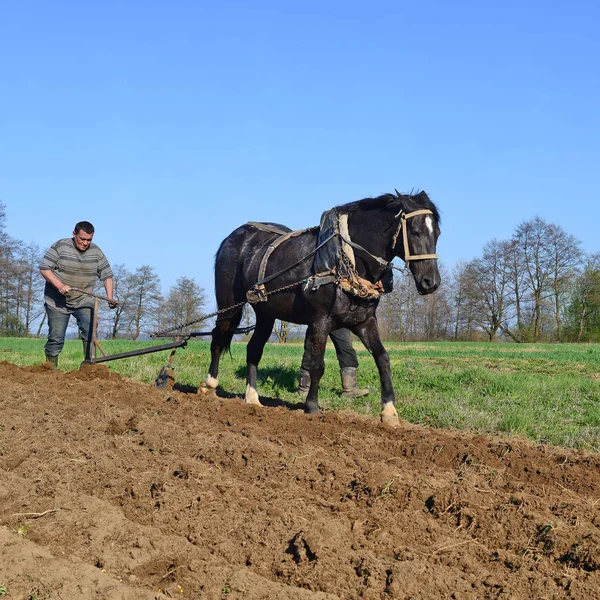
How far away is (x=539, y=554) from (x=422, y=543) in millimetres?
583

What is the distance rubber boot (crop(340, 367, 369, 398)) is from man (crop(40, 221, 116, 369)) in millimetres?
3421

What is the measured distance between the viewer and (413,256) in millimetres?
6746

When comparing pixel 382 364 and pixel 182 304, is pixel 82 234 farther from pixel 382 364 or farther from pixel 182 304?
pixel 182 304

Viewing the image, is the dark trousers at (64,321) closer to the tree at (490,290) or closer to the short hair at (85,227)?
the short hair at (85,227)

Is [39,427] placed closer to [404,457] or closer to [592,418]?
[404,457]

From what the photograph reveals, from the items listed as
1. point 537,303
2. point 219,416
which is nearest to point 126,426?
point 219,416

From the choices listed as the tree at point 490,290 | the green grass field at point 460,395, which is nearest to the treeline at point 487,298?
the tree at point 490,290

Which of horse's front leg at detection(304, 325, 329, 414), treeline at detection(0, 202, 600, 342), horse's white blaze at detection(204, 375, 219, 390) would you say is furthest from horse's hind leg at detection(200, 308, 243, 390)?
treeline at detection(0, 202, 600, 342)

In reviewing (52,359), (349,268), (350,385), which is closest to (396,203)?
(349,268)

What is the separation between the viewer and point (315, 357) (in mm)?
7316

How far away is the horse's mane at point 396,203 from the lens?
6938 millimetres

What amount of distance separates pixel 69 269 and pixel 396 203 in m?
4.96

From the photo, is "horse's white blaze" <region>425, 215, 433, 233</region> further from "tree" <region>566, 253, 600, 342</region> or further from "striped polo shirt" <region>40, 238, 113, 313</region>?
"tree" <region>566, 253, 600, 342</region>

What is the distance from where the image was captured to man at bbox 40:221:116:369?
9414 mm
